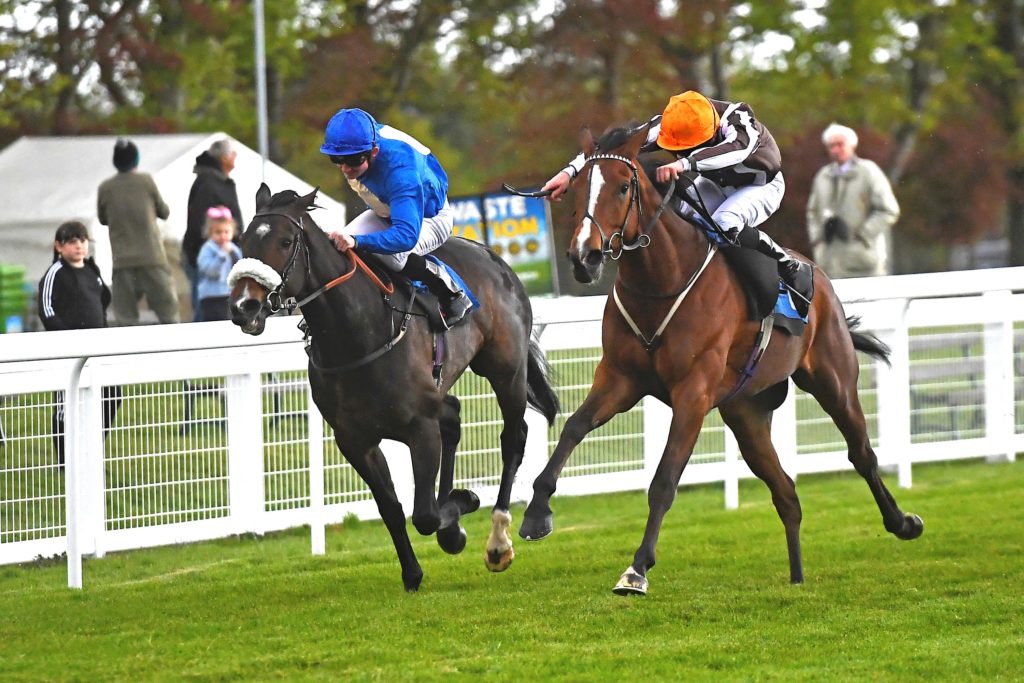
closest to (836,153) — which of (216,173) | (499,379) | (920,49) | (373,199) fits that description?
(216,173)

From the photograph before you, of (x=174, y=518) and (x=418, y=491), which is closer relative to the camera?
(x=418, y=491)

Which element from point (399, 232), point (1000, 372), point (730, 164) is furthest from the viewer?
point (1000, 372)

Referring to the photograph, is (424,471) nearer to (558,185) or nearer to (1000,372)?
(558,185)

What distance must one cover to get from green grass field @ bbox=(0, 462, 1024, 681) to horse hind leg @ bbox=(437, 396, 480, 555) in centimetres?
22

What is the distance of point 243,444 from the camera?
23.7ft

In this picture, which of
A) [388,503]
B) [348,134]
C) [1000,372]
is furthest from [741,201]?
[1000,372]

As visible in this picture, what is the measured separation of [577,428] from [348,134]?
1297 mm

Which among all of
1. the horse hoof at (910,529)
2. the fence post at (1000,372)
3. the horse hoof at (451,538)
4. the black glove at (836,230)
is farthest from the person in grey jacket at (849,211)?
the horse hoof at (451,538)

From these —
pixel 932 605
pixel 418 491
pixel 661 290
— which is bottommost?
pixel 932 605

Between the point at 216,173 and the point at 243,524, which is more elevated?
the point at 216,173

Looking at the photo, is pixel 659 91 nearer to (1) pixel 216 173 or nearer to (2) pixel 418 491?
(1) pixel 216 173

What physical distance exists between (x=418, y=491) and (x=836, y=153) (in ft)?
18.7

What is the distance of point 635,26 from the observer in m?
21.8

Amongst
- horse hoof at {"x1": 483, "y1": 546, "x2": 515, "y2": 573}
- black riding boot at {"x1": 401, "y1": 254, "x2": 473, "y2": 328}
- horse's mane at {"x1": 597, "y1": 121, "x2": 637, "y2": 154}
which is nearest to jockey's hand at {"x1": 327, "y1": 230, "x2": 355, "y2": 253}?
black riding boot at {"x1": 401, "y1": 254, "x2": 473, "y2": 328}
